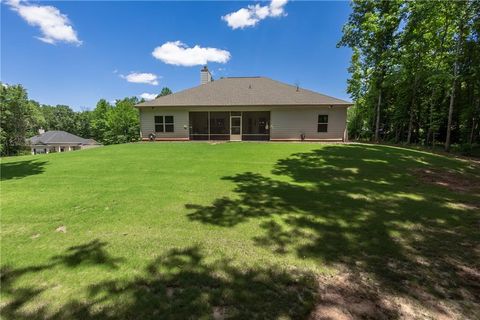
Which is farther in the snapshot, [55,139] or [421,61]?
[55,139]

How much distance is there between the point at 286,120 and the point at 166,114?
922 cm

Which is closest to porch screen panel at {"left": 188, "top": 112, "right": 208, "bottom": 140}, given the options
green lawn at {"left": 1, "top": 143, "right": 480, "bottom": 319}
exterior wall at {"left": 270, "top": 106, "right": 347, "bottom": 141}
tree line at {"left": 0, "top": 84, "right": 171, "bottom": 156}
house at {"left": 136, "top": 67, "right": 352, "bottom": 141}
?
house at {"left": 136, "top": 67, "right": 352, "bottom": 141}

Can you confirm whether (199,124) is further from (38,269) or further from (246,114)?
(38,269)

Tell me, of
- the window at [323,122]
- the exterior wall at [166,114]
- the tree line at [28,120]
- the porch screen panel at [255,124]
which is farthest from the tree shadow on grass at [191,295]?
the tree line at [28,120]

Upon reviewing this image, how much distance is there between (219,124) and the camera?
70.5ft

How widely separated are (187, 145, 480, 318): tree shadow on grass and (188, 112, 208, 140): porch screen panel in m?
14.5

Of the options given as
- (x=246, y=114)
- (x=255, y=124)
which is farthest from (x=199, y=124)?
(x=255, y=124)

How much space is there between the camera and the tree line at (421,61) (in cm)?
1672

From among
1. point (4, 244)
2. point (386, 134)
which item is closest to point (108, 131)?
point (386, 134)

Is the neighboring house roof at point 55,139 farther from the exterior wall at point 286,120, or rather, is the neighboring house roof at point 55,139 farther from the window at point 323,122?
the window at point 323,122

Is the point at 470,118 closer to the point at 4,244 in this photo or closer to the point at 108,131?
the point at 4,244

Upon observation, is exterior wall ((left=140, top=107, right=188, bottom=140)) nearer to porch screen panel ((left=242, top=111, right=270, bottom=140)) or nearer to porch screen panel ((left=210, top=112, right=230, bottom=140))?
porch screen panel ((left=210, top=112, right=230, bottom=140))

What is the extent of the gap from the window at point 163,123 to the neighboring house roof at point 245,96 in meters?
1.17

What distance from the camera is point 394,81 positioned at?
66.5ft
